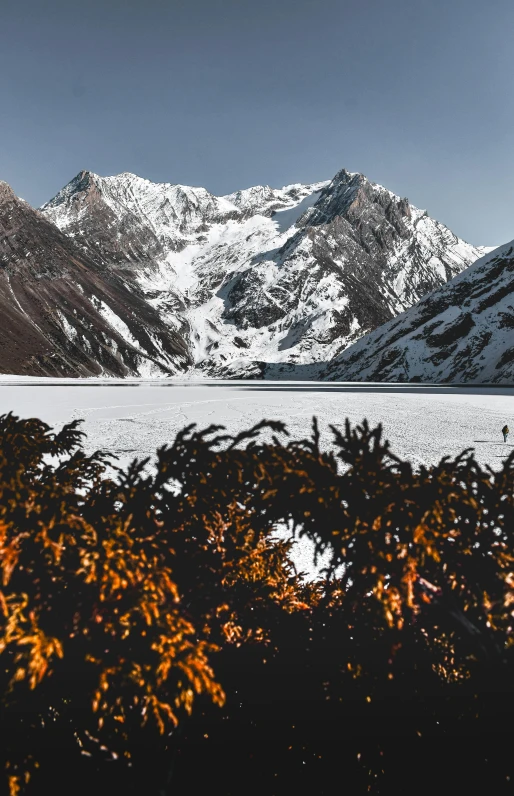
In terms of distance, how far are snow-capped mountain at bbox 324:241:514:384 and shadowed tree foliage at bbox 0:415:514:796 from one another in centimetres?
12410

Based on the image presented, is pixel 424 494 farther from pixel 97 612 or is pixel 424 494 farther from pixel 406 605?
pixel 97 612

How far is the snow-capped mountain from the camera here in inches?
5027

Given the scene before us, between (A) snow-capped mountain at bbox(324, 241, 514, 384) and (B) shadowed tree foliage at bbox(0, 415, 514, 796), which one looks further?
(A) snow-capped mountain at bbox(324, 241, 514, 384)

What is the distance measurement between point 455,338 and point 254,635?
155 metres

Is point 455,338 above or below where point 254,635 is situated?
above

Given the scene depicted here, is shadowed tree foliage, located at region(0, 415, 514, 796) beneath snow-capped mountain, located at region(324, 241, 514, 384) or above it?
beneath

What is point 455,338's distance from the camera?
142 metres

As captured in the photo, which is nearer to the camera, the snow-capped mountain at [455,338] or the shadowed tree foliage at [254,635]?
the shadowed tree foliage at [254,635]

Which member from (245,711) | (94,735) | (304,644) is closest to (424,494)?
(304,644)

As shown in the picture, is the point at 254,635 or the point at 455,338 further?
the point at 455,338

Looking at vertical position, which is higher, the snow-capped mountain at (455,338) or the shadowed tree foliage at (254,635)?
the snow-capped mountain at (455,338)

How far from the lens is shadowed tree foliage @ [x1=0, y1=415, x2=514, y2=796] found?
236 cm

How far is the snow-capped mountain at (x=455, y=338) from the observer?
12769 cm

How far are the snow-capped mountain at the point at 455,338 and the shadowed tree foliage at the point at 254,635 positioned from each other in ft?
407
